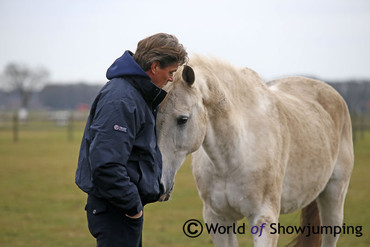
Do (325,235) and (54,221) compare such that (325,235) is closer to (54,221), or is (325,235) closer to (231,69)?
(231,69)

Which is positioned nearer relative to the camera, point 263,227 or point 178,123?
point 178,123

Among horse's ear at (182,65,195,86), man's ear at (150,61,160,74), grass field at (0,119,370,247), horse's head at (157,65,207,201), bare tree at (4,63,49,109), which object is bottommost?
bare tree at (4,63,49,109)

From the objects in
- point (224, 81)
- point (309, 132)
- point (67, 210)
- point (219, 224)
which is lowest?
point (67, 210)

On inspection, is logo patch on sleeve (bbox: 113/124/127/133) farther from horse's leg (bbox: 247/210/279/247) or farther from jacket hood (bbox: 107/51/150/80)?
horse's leg (bbox: 247/210/279/247)

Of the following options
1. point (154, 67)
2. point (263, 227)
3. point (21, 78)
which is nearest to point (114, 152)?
point (154, 67)

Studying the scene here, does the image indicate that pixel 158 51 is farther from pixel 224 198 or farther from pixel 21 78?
pixel 21 78

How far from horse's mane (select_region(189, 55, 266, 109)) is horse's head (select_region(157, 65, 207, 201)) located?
19 cm

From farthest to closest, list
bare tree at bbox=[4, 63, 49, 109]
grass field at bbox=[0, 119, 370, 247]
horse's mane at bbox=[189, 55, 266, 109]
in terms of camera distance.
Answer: bare tree at bbox=[4, 63, 49, 109]
grass field at bbox=[0, 119, 370, 247]
horse's mane at bbox=[189, 55, 266, 109]

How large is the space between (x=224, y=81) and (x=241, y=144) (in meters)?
0.49

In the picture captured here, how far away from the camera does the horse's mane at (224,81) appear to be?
301 cm

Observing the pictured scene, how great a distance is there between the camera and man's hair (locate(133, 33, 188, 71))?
233cm

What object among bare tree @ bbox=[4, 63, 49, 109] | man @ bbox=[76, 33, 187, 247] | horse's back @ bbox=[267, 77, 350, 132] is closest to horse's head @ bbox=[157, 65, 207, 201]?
man @ bbox=[76, 33, 187, 247]

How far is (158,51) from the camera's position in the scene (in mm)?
2320

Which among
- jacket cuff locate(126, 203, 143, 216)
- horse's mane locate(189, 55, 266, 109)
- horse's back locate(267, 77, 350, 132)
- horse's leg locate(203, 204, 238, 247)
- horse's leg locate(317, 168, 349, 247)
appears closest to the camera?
jacket cuff locate(126, 203, 143, 216)
